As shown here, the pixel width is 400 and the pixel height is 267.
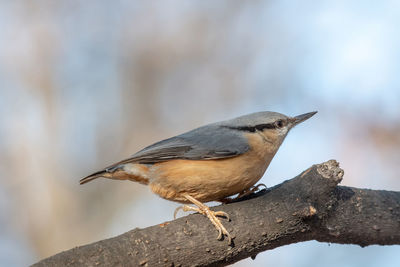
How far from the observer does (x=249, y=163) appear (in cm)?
337

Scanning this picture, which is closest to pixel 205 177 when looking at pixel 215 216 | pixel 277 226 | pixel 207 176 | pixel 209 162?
pixel 207 176

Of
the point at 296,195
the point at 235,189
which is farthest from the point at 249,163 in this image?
the point at 296,195

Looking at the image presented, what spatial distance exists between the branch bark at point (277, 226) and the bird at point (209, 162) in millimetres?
343

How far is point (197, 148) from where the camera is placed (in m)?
3.55

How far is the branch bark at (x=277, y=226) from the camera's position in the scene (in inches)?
98.8

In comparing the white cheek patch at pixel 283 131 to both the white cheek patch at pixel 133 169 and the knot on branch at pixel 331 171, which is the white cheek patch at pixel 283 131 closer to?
the knot on branch at pixel 331 171

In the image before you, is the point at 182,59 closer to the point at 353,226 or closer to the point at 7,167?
the point at 7,167

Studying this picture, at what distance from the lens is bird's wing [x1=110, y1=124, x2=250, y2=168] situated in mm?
3455

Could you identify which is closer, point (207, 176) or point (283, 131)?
point (207, 176)

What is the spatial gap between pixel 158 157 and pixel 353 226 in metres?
1.45

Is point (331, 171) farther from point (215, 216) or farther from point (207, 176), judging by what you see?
point (207, 176)

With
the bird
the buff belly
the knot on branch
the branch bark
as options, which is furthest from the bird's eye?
the knot on branch

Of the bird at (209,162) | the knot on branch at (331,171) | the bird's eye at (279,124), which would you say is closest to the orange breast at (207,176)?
the bird at (209,162)

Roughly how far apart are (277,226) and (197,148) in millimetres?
1035
